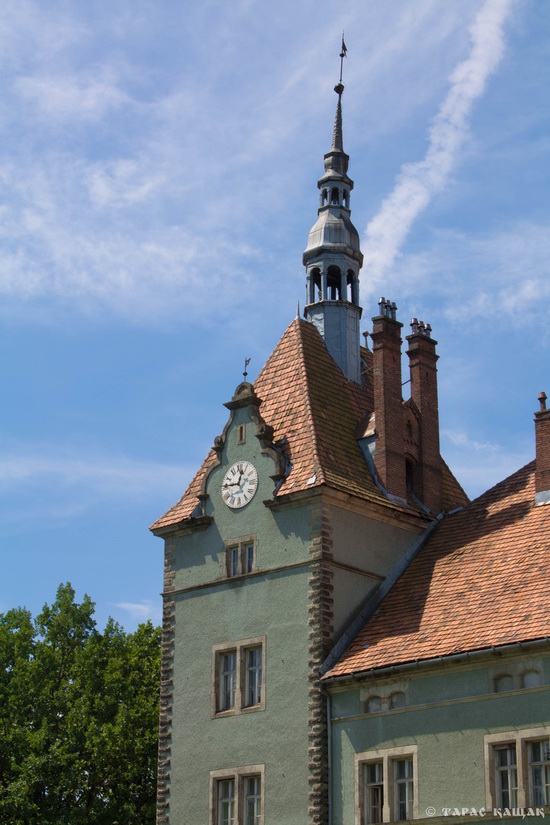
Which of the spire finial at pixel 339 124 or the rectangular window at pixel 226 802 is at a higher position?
the spire finial at pixel 339 124

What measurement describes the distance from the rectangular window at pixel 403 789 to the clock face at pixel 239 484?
28.4 ft

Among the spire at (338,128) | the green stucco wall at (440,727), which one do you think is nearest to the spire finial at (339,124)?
the spire at (338,128)

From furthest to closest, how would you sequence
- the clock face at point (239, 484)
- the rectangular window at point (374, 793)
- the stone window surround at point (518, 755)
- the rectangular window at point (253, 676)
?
the clock face at point (239, 484), the rectangular window at point (253, 676), the rectangular window at point (374, 793), the stone window surround at point (518, 755)

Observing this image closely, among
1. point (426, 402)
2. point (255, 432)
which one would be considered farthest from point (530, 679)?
point (426, 402)

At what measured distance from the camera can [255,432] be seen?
3894 cm

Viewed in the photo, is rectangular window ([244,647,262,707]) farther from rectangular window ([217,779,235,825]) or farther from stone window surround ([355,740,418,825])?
stone window surround ([355,740,418,825])

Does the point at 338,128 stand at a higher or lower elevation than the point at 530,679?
higher

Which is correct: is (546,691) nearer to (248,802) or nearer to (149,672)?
(248,802)

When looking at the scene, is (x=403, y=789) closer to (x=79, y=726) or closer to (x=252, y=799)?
(x=252, y=799)

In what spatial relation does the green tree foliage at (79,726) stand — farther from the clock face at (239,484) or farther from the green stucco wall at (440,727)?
the green stucco wall at (440,727)

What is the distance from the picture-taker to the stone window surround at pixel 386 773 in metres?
32.1

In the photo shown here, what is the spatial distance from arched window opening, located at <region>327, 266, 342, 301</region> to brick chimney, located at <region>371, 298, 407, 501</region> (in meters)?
3.82

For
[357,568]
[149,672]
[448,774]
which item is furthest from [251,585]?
[149,672]

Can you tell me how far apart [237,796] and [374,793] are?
12.7ft
